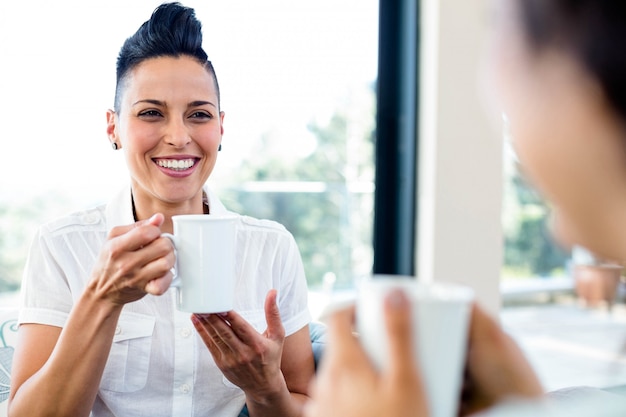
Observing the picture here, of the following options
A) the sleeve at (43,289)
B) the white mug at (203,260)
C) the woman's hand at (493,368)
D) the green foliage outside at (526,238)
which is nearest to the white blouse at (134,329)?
the sleeve at (43,289)

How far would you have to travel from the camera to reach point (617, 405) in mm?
501

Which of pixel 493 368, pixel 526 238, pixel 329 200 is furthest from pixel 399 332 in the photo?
pixel 526 238

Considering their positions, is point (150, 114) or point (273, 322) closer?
point (273, 322)

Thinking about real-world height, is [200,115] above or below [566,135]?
above

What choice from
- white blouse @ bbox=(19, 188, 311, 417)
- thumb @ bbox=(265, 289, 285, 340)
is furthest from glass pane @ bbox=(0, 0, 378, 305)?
thumb @ bbox=(265, 289, 285, 340)

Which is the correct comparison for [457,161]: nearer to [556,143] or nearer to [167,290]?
[167,290]

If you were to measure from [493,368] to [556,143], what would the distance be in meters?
0.27

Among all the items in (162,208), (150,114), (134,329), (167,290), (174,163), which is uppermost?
(150,114)

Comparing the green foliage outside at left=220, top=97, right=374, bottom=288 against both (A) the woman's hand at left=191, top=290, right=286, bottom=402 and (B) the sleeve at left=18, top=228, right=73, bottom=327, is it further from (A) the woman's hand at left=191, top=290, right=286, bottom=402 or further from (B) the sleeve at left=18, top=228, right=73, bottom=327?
(A) the woman's hand at left=191, top=290, right=286, bottom=402

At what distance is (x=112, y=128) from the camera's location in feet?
4.90

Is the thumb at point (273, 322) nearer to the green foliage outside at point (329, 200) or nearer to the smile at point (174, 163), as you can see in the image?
the smile at point (174, 163)

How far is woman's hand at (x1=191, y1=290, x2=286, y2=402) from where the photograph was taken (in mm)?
1132

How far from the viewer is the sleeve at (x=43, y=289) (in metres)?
1.27

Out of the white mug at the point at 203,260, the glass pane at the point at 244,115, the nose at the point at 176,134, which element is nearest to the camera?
the white mug at the point at 203,260
